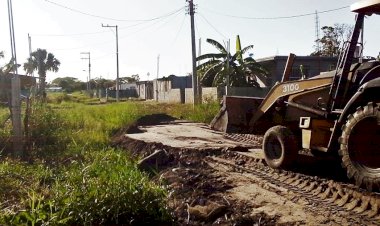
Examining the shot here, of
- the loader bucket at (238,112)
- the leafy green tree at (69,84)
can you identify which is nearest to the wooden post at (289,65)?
the loader bucket at (238,112)

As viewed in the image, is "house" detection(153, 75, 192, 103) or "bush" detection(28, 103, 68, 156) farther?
"house" detection(153, 75, 192, 103)

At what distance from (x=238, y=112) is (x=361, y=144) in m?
3.45

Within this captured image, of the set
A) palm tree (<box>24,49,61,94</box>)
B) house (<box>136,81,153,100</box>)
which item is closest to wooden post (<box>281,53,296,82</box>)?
house (<box>136,81,153,100</box>)

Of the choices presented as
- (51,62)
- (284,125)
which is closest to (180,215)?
(284,125)

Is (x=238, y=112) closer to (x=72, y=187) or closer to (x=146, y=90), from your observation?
(x=72, y=187)

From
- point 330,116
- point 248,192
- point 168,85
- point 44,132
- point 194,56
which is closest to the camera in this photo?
point 248,192

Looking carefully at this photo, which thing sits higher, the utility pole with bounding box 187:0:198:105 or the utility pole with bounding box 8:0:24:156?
the utility pole with bounding box 187:0:198:105

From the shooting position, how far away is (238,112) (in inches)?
351

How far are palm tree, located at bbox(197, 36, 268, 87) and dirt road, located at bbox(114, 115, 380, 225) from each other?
52.4 feet

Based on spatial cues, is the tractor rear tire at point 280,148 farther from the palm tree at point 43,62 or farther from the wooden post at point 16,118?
the palm tree at point 43,62

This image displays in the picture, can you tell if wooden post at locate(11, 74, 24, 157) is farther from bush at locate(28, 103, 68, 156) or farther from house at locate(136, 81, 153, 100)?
house at locate(136, 81, 153, 100)

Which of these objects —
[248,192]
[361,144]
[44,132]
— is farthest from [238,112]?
[44,132]

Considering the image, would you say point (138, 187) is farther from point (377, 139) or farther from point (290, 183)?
point (377, 139)

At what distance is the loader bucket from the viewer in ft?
29.0
